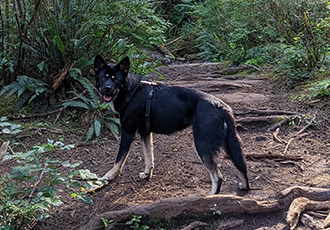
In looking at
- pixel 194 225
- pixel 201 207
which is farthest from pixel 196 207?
pixel 194 225

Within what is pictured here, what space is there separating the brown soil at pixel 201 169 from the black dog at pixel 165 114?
31 cm

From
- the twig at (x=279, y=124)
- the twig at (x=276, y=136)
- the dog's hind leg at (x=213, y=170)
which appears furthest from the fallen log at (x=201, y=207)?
the twig at (x=279, y=124)

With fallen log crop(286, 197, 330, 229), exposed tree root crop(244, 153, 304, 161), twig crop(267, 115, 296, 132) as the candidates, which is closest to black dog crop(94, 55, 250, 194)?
fallen log crop(286, 197, 330, 229)

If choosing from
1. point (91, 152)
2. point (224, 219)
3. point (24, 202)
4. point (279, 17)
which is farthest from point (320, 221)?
point (279, 17)

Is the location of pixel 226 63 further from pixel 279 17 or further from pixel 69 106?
pixel 69 106

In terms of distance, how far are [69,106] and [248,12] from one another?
8.21m

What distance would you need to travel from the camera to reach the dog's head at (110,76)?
4.59 meters

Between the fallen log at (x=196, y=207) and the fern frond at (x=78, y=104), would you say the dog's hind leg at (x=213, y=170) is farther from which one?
the fern frond at (x=78, y=104)

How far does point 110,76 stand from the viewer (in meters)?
4.66

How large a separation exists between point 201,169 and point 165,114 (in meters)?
1.20

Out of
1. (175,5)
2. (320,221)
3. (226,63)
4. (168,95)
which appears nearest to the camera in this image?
(320,221)

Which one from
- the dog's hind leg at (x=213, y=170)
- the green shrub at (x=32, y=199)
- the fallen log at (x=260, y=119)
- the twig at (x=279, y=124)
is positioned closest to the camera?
the green shrub at (x=32, y=199)

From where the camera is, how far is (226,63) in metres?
12.0

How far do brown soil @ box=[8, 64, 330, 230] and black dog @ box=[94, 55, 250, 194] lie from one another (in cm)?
31
